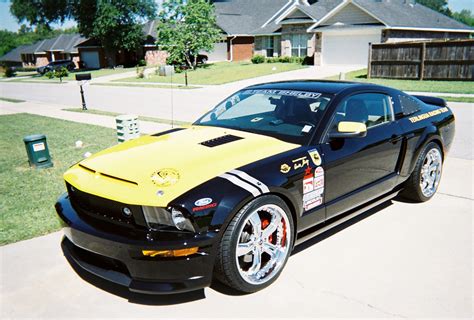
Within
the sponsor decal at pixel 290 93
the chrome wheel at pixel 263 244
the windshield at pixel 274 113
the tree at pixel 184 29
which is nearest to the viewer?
the chrome wheel at pixel 263 244

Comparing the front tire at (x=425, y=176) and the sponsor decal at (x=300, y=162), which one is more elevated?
the sponsor decal at (x=300, y=162)

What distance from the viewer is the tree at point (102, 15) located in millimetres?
43469

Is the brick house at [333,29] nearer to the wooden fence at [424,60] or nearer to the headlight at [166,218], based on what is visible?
the wooden fence at [424,60]

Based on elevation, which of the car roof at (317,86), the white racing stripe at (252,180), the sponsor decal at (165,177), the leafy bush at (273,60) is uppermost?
the car roof at (317,86)

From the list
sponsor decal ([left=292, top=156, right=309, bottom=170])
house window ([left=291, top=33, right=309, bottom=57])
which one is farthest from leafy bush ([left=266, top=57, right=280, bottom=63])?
sponsor decal ([left=292, top=156, right=309, bottom=170])

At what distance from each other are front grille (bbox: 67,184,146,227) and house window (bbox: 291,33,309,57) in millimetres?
32971

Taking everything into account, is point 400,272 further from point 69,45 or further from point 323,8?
point 69,45

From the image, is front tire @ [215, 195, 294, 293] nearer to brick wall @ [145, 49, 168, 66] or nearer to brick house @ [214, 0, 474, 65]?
brick house @ [214, 0, 474, 65]

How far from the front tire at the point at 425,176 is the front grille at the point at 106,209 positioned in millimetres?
3220

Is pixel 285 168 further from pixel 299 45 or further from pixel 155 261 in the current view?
pixel 299 45

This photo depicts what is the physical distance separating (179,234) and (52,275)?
1436mm

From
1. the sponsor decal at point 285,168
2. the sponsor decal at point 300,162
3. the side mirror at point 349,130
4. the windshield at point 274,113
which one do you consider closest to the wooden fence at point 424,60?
the windshield at point 274,113

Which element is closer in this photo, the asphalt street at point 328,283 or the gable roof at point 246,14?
the asphalt street at point 328,283

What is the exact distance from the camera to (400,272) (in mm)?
3361
